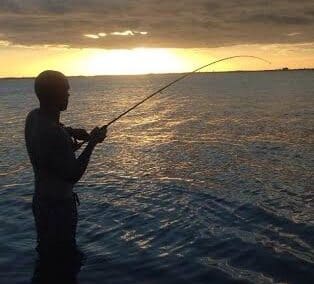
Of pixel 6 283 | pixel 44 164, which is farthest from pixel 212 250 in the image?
pixel 44 164

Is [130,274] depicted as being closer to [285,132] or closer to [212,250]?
[212,250]

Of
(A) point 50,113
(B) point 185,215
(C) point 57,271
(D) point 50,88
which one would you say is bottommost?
(B) point 185,215

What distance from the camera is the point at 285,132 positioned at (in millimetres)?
30062

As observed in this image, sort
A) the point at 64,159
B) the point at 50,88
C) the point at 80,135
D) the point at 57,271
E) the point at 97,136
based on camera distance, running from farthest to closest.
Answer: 1. the point at 57,271
2. the point at 80,135
3. the point at 97,136
4. the point at 50,88
5. the point at 64,159

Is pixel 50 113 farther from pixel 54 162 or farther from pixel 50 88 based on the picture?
pixel 54 162

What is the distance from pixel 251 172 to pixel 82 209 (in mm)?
7162

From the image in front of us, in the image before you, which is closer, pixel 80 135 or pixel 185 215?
pixel 80 135

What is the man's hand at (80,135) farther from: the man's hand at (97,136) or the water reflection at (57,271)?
the water reflection at (57,271)

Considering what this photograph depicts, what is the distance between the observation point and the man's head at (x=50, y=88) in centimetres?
668

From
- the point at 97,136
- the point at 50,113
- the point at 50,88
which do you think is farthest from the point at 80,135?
the point at 50,88

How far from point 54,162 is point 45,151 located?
18 cm

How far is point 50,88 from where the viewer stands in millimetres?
6680

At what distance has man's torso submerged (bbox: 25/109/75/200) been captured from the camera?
6.50 meters

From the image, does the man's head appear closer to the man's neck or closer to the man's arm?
the man's neck
